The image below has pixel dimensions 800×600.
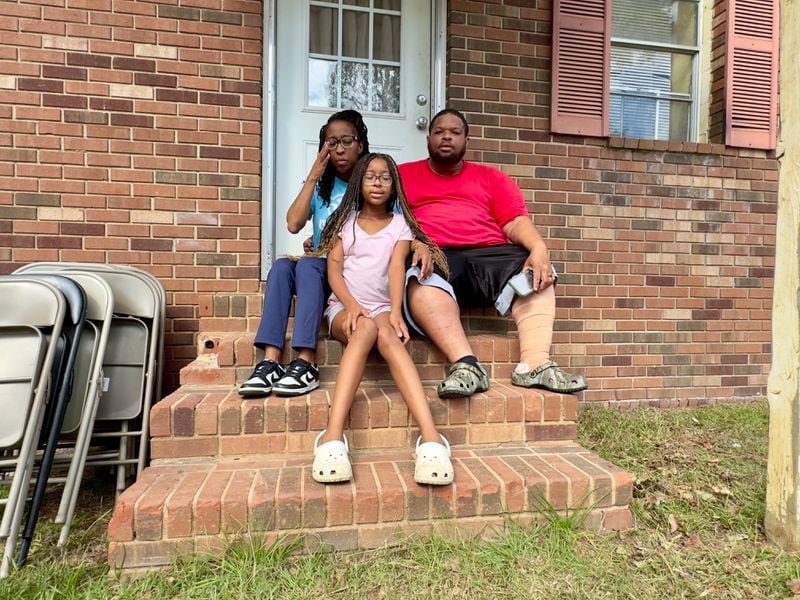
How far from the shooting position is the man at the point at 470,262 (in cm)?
218

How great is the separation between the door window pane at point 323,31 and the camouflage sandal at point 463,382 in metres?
2.35

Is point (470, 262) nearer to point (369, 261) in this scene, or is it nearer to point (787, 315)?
point (369, 261)

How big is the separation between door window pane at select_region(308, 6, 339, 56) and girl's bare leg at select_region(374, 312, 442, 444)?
2202 millimetres

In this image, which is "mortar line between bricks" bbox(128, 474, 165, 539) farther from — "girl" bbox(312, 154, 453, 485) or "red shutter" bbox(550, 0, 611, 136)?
"red shutter" bbox(550, 0, 611, 136)

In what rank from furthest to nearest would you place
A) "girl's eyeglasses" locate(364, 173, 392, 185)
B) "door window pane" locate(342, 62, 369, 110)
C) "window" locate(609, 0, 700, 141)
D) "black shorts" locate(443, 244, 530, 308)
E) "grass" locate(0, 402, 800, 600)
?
"window" locate(609, 0, 700, 141) → "door window pane" locate(342, 62, 369, 110) → "black shorts" locate(443, 244, 530, 308) → "girl's eyeglasses" locate(364, 173, 392, 185) → "grass" locate(0, 402, 800, 600)

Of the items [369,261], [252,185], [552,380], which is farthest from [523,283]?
[252,185]

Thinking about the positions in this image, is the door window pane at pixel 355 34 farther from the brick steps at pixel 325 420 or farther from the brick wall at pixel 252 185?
the brick steps at pixel 325 420

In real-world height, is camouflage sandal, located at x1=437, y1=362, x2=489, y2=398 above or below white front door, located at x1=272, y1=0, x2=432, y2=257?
below

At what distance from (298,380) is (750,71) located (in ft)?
12.7

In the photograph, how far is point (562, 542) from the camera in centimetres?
163

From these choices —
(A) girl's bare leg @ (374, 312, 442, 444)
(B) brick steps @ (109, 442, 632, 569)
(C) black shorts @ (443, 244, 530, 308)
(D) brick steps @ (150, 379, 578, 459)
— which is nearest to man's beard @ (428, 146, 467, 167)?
(C) black shorts @ (443, 244, 530, 308)

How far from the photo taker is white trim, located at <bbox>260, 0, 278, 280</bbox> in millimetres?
3088

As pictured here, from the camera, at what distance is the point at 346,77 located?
3.34 meters

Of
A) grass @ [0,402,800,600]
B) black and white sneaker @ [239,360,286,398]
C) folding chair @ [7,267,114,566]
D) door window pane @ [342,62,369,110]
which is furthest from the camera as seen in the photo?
door window pane @ [342,62,369,110]
